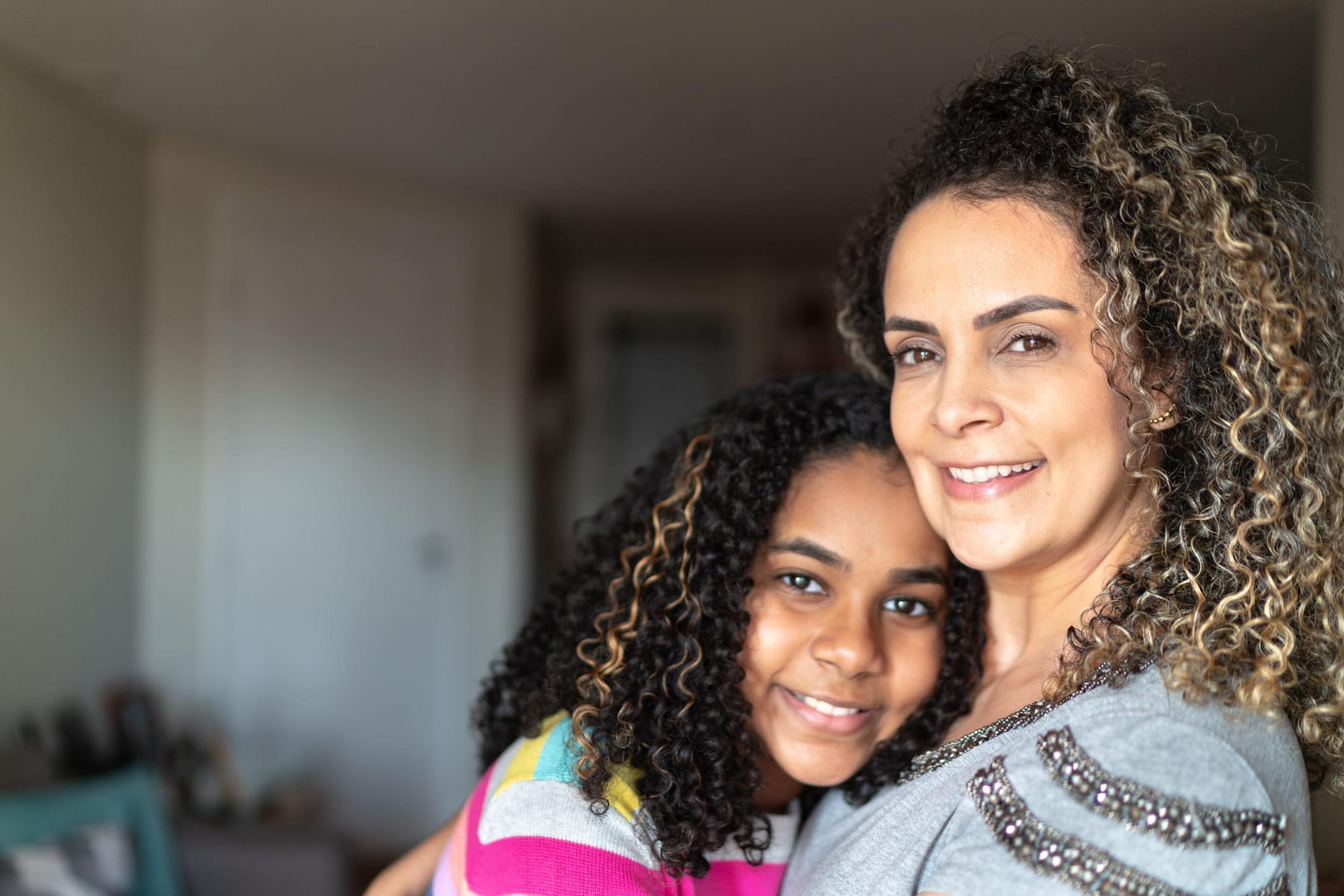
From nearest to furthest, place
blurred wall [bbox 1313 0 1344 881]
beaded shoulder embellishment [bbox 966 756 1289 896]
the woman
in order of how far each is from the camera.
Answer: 1. beaded shoulder embellishment [bbox 966 756 1289 896]
2. the woman
3. blurred wall [bbox 1313 0 1344 881]

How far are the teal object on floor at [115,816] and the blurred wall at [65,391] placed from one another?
689 mm

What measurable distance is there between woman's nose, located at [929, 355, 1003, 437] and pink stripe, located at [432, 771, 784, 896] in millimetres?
616

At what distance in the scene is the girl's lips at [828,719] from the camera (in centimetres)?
140

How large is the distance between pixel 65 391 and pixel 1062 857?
11.8ft

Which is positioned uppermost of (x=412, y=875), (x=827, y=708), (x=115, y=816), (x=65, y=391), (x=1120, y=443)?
(x=65, y=391)

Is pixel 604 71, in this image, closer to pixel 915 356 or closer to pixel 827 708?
pixel 915 356

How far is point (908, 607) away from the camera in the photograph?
1.47 metres

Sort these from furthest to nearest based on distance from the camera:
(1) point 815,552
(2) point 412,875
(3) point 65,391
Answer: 1. (3) point 65,391
2. (2) point 412,875
3. (1) point 815,552

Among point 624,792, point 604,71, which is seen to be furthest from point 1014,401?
point 604,71

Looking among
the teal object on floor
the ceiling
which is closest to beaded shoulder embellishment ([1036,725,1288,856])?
the ceiling

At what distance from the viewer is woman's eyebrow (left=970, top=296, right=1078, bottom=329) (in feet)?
3.76

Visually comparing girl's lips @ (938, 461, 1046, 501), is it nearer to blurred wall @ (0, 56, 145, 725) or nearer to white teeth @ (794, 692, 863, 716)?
white teeth @ (794, 692, 863, 716)

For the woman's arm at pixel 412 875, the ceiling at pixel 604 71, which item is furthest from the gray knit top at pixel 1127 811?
the ceiling at pixel 604 71

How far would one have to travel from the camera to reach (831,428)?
1.51 m
